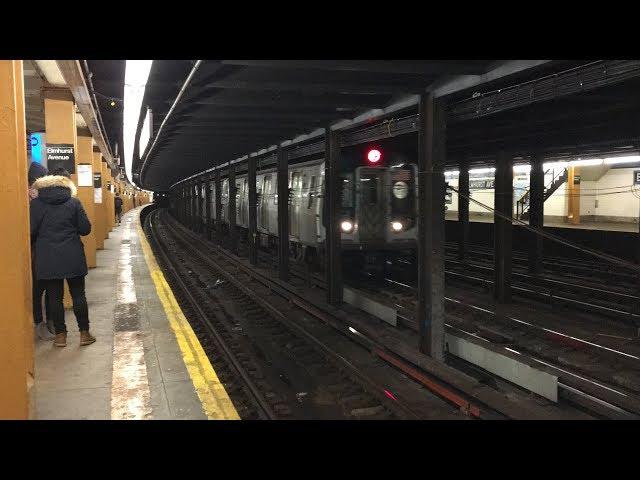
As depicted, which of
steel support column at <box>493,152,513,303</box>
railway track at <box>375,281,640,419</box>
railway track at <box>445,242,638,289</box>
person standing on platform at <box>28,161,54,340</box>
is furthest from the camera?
railway track at <box>445,242,638,289</box>

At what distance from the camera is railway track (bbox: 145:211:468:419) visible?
5488mm

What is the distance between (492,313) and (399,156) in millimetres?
3994

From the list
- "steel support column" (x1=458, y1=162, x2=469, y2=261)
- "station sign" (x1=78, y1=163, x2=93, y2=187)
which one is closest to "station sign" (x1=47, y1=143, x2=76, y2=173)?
"station sign" (x1=78, y1=163, x2=93, y2=187)

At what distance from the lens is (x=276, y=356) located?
24.4 ft

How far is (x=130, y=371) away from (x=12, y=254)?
2335 mm

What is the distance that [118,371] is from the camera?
5461mm

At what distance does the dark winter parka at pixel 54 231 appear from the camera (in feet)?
18.6

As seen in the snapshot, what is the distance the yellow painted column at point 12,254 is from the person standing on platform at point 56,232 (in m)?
2.14

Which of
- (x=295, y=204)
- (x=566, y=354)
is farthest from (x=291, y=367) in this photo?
(x=295, y=204)

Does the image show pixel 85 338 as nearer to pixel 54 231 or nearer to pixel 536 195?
pixel 54 231

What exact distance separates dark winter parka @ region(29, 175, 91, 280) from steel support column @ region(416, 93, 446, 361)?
154 inches

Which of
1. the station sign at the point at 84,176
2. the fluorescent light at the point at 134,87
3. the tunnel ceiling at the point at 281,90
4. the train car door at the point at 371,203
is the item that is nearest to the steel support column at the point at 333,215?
the tunnel ceiling at the point at 281,90

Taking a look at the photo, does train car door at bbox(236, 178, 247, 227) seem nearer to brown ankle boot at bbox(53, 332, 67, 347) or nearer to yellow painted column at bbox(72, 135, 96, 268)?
yellow painted column at bbox(72, 135, 96, 268)

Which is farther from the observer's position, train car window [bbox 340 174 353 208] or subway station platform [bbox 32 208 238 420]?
train car window [bbox 340 174 353 208]
